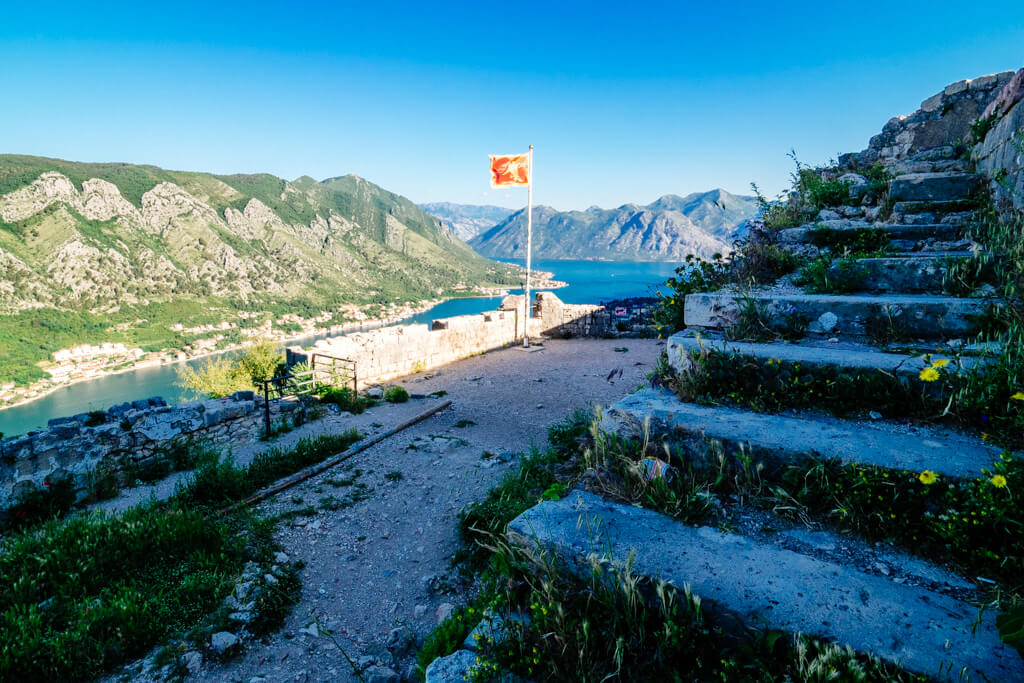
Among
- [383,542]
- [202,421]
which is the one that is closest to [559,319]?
[202,421]

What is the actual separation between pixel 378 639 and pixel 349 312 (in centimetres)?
8547

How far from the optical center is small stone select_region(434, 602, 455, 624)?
3375 millimetres

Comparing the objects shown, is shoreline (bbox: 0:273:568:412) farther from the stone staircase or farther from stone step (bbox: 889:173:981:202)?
the stone staircase

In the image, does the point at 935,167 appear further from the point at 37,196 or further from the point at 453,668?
the point at 37,196

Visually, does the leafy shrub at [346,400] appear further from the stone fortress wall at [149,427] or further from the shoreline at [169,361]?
the shoreline at [169,361]

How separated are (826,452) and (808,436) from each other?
175 mm

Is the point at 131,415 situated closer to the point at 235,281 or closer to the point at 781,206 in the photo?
the point at 781,206

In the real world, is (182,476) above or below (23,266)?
below

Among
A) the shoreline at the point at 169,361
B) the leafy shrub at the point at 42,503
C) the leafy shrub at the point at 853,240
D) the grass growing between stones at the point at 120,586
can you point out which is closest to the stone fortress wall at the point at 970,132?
the leafy shrub at the point at 853,240

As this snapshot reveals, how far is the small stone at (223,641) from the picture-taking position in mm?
2947

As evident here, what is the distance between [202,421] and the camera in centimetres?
726

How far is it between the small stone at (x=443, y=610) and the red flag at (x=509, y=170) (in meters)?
14.4

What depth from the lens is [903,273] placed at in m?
3.46

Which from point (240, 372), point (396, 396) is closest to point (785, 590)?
point (396, 396)
